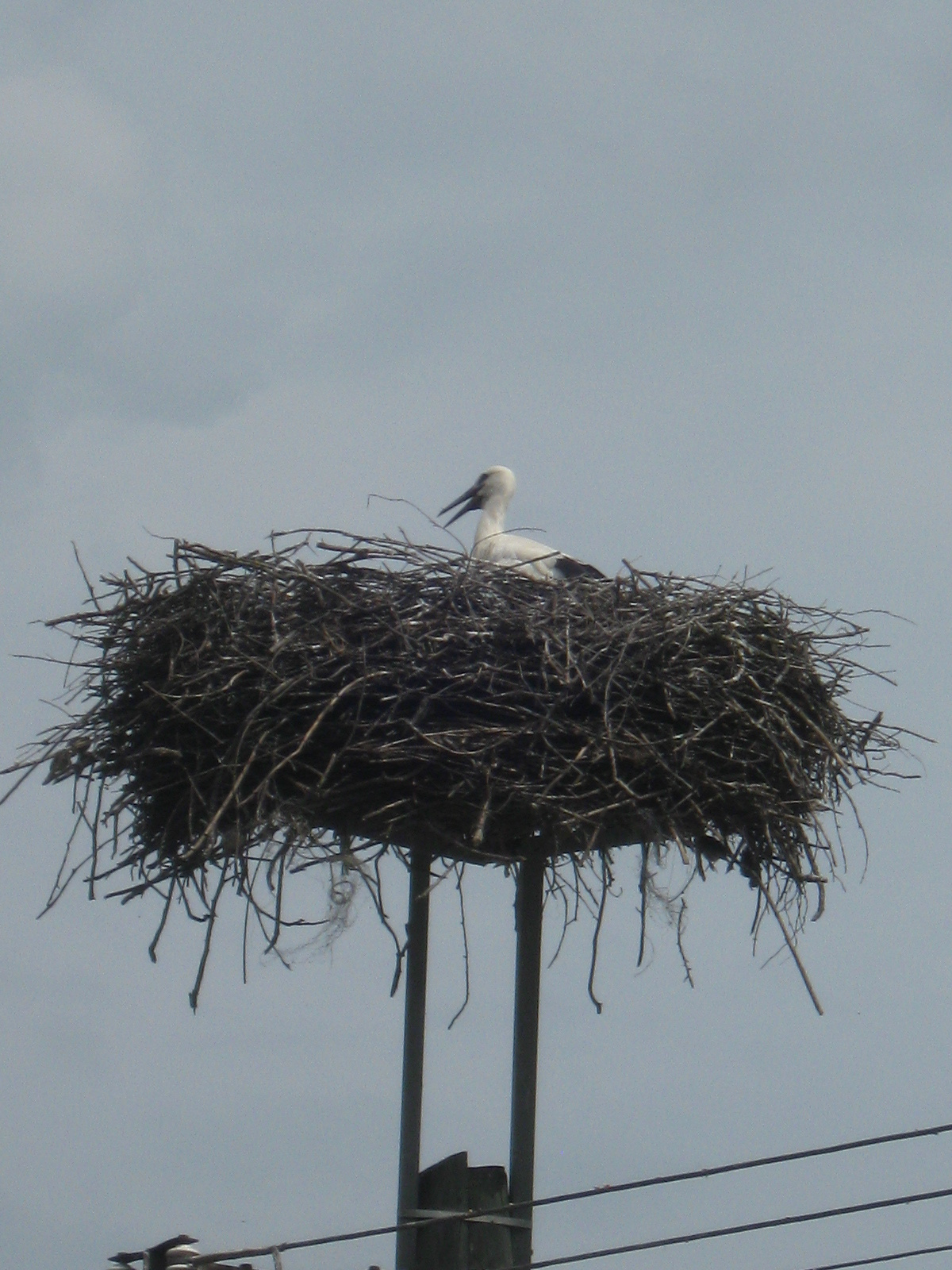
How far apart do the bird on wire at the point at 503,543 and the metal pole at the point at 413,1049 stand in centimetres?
109

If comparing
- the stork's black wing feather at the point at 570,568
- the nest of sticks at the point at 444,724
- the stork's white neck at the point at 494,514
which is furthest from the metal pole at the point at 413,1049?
the stork's white neck at the point at 494,514

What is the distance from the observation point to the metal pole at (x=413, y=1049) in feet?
17.7

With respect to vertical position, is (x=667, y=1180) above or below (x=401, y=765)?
below

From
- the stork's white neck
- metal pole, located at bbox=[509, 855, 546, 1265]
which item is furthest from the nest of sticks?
the stork's white neck

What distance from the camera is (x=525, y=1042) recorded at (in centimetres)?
564

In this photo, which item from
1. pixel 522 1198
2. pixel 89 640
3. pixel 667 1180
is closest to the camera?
pixel 667 1180

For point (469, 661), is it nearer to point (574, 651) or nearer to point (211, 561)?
point (574, 651)

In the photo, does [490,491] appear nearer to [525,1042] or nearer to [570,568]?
[570,568]

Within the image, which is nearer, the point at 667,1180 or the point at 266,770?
the point at 667,1180

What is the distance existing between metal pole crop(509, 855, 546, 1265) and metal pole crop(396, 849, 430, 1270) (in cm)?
26

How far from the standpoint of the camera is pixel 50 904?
5648mm

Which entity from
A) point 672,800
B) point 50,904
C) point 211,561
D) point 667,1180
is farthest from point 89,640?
point 667,1180

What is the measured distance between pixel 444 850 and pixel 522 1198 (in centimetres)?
97

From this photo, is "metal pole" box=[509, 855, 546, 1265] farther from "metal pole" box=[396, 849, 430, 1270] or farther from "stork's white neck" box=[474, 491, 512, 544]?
"stork's white neck" box=[474, 491, 512, 544]
